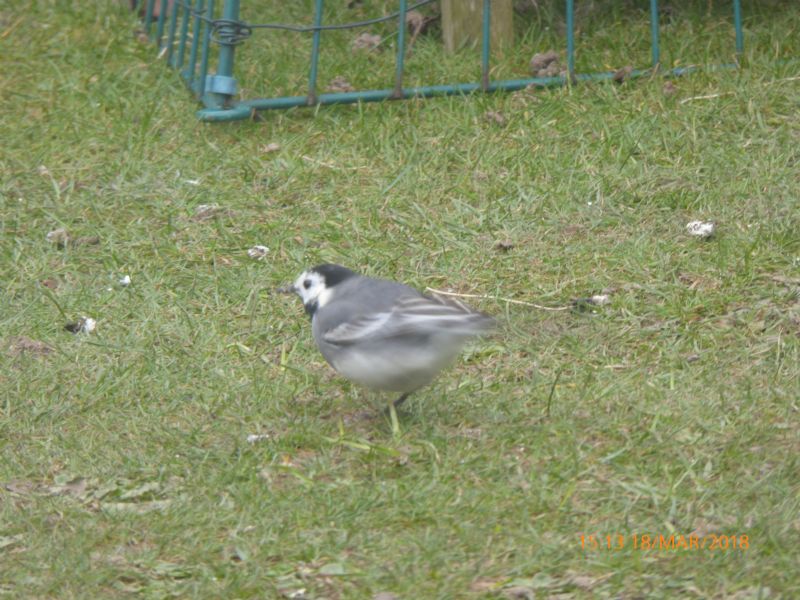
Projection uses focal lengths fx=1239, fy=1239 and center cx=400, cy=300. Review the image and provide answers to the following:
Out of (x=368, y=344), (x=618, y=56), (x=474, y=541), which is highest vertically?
(x=618, y=56)

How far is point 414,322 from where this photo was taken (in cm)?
419

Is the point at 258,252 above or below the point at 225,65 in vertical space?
below

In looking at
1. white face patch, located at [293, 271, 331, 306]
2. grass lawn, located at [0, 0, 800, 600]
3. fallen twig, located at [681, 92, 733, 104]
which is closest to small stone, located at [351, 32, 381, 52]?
grass lawn, located at [0, 0, 800, 600]

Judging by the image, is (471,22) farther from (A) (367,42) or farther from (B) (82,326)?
(B) (82,326)

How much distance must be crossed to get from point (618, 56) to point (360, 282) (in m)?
3.25

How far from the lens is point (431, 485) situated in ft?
13.3

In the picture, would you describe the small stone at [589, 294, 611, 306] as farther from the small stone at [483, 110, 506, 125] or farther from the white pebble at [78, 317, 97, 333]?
the white pebble at [78, 317, 97, 333]

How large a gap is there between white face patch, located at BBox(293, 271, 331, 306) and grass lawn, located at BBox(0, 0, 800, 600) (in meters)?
0.35

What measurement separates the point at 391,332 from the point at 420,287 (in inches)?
51.4

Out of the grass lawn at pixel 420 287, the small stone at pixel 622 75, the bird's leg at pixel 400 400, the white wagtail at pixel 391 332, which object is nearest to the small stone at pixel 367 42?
the grass lawn at pixel 420 287

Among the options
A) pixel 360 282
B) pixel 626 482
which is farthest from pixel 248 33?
pixel 626 482

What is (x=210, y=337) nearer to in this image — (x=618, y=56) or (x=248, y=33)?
(x=248, y=33)

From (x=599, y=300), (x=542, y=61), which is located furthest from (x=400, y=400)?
(x=542, y=61)
